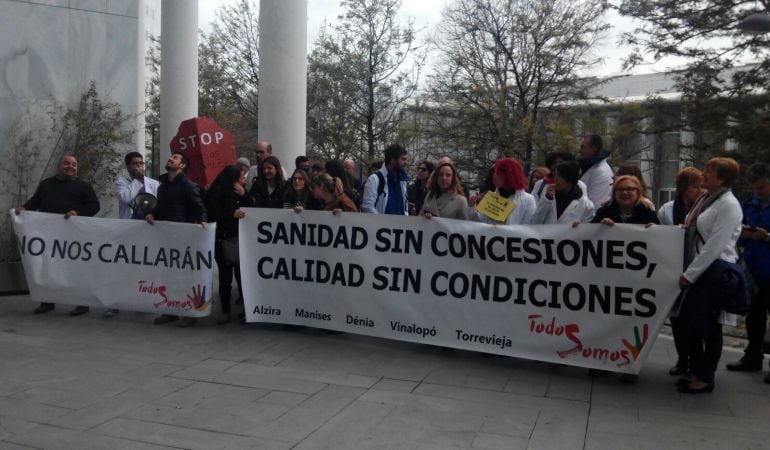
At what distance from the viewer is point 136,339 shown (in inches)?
302

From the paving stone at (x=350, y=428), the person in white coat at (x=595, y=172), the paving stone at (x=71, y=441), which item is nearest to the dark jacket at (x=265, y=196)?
the person in white coat at (x=595, y=172)

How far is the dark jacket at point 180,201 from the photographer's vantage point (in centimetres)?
845

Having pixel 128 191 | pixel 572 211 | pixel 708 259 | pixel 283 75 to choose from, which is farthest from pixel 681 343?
pixel 283 75

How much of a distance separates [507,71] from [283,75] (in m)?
16.4

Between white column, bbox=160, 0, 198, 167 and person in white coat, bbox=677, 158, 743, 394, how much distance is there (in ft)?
47.5

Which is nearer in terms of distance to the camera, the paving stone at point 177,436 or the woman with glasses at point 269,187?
the paving stone at point 177,436

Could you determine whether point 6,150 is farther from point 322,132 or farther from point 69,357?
point 322,132

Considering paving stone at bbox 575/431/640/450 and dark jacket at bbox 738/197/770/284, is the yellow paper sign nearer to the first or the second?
dark jacket at bbox 738/197/770/284

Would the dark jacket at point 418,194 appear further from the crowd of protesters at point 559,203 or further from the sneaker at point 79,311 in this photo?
the sneaker at point 79,311

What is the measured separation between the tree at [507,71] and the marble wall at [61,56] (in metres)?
16.3

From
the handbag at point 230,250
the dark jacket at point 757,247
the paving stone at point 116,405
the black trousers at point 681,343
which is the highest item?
the dark jacket at point 757,247

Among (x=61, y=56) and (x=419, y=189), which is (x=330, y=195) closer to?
(x=419, y=189)

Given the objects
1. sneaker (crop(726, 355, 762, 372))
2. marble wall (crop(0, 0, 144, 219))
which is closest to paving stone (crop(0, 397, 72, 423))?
sneaker (crop(726, 355, 762, 372))

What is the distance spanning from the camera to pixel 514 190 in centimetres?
723
